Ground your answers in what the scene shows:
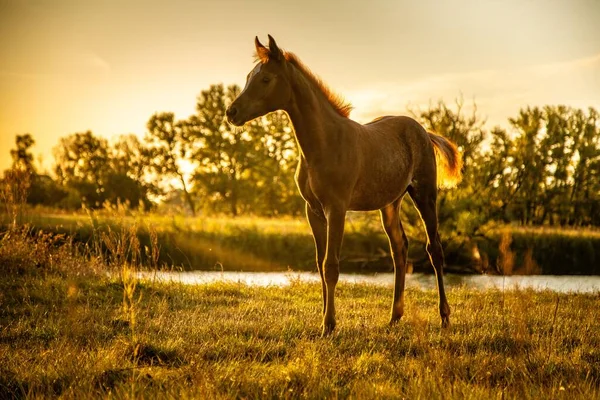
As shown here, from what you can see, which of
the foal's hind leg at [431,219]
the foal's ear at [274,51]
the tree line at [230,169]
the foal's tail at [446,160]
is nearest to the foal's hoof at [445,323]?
the foal's hind leg at [431,219]

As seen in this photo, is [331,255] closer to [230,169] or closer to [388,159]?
[388,159]

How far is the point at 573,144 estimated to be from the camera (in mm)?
43094

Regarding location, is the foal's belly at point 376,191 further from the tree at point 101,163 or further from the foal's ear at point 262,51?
the tree at point 101,163

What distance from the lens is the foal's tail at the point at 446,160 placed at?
7926 mm

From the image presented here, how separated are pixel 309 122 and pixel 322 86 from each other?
0.67 meters

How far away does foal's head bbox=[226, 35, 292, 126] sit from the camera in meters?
5.64

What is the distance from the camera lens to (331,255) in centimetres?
583

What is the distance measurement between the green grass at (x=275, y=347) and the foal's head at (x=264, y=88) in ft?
6.58

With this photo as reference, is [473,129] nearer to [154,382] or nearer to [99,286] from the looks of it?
[99,286]

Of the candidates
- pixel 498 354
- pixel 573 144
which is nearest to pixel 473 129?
pixel 498 354

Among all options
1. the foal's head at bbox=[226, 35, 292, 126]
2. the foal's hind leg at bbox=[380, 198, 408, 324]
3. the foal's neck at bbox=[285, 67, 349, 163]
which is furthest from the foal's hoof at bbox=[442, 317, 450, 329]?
the foal's head at bbox=[226, 35, 292, 126]

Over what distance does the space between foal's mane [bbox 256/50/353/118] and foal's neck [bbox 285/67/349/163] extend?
144 mm

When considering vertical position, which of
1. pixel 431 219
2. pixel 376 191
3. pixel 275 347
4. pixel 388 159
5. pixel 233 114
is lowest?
pixel 275 347

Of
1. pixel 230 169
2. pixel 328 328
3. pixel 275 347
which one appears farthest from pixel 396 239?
pixel 230 169
